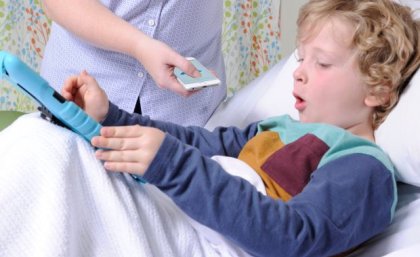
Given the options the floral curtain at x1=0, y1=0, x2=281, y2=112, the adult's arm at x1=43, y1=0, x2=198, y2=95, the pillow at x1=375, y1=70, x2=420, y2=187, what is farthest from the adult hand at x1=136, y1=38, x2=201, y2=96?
the floral curtain at x1=0, y1=0, x2=281, y2=112

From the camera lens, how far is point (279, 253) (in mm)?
887

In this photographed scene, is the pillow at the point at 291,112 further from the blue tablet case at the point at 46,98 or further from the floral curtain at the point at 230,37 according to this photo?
the floral curtain at the point at 230,37

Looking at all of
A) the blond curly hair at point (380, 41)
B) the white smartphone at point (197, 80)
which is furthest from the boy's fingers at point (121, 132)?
the blond curly hair at point (380, 41)

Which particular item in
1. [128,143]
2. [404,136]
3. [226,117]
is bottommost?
[226,117]

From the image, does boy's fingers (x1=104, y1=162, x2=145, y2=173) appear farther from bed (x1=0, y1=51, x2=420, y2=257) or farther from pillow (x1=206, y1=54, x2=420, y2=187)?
pillow (x1=206, y1=54, x2=420, y2=187)

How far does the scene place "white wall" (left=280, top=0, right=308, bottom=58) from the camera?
91.4 inches

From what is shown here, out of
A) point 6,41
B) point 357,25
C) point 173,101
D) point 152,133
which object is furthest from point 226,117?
point 6,41

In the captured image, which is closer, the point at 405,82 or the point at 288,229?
the point at 288,229

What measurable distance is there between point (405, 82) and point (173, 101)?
52cm

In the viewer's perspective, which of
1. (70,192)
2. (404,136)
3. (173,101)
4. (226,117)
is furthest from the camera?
(226,117)

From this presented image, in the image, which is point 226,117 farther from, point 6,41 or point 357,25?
point 6,41

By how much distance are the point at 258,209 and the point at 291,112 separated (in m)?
0.50

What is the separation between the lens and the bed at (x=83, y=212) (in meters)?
0.78

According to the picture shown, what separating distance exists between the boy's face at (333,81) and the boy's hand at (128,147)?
36 centimetres
